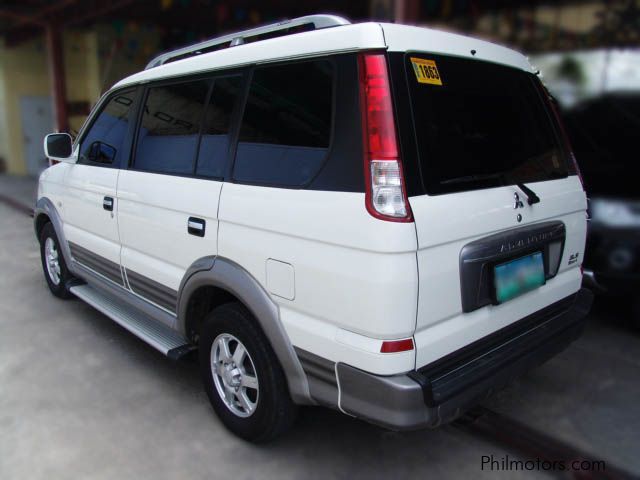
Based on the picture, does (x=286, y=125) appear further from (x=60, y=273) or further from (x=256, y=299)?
(x=60, y=273)

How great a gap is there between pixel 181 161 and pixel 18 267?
4163 millimetres

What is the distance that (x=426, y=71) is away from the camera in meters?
2.08

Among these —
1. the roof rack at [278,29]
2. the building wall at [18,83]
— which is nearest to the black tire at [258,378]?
the roof rack at [278,29]

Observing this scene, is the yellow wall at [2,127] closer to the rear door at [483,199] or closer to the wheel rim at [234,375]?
the wheel rim at [234,375]

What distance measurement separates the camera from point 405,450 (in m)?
2.60

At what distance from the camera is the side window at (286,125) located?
2.10 meters

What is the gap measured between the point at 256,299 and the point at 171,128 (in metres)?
1.28

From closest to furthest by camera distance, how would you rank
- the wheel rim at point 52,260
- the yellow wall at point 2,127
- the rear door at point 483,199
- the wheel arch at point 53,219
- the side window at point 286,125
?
the rear door at point 483,199
the side window at point 286,125
the wheel arch at point 53,219
the wheel rim at point 52,260
the yellow wall at point 2,127

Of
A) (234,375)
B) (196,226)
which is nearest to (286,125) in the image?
(196,226)

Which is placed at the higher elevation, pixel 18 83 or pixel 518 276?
pixel 18 83

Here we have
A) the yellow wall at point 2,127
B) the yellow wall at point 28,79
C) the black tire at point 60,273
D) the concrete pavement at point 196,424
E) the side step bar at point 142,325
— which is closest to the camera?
the concrete pavement at point 196,424

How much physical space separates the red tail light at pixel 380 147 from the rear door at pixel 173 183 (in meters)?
0.83

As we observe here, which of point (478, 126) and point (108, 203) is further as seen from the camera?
point (108, 203)

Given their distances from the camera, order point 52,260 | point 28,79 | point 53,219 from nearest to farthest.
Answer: point 53,219 < point 52,260 < point 28,79
